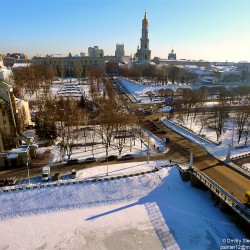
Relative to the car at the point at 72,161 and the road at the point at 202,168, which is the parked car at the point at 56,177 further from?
the car at the point at 72,161

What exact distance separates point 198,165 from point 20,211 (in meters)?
22.3

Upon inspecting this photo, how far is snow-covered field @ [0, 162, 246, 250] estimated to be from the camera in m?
19.0

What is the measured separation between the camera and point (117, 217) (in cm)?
2159

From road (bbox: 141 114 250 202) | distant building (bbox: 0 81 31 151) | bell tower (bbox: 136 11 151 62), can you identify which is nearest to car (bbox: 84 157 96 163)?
road (bbox: 141 114 250 202)

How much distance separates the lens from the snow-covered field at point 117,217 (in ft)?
62.2

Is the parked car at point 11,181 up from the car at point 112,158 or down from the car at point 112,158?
up

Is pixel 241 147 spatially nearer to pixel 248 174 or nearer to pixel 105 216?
pixel 248 174

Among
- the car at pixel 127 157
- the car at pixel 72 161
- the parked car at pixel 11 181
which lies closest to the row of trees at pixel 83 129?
the car at pixel 127 157

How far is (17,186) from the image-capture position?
26.1m

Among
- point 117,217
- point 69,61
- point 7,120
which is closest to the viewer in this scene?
point 117,217

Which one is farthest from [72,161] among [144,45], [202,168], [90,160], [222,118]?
[144,45]

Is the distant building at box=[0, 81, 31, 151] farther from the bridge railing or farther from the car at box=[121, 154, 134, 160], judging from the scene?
the bridge railing

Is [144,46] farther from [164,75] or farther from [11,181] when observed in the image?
[11,181]

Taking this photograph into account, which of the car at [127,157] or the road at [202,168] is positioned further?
the car at [127,157]
